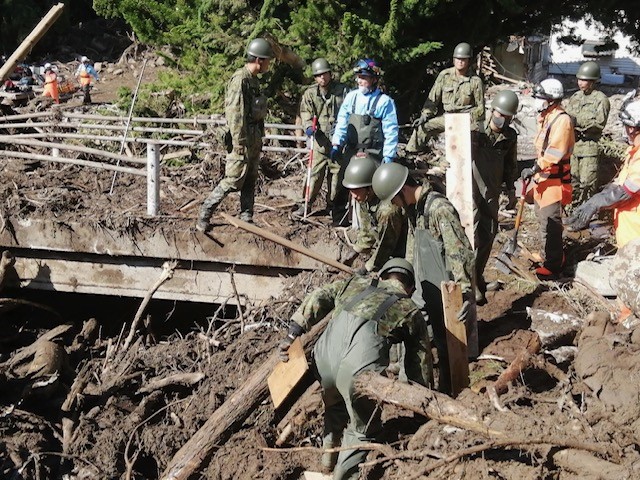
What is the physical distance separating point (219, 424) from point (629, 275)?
3379 mm

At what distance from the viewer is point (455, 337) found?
218 inches

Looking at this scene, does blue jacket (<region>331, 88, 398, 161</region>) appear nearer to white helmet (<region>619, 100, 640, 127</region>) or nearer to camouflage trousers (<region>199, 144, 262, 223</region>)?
camouflage trousers (<region>199, 144, 262, 223</region>)

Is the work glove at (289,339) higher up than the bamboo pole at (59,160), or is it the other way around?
the bamboo pole at (59,160)

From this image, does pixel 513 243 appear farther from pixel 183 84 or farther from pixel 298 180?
pixel 183 84

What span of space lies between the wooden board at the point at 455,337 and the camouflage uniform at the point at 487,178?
5.52 feet

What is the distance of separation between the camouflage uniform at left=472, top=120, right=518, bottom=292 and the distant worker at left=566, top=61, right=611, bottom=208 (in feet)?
9.22

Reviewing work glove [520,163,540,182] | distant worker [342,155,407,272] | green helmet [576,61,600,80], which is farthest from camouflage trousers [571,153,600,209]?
distant worker [342,155,407,272]

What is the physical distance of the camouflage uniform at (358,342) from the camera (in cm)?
485

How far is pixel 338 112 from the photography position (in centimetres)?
868

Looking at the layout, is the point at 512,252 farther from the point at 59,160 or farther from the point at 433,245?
the point at 59,160

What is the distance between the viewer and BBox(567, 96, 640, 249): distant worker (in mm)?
5691

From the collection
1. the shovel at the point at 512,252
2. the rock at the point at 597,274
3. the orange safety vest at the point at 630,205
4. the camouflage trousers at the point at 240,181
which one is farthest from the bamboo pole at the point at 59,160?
the orange safety vest at the point at 630,205

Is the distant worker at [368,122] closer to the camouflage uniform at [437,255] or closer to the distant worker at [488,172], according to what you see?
the distant worker at [488,172]

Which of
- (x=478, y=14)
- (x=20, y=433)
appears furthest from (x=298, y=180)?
(x=20, y=433)
